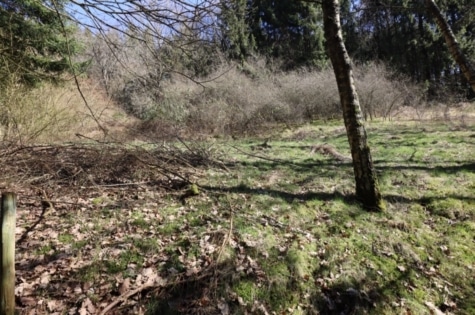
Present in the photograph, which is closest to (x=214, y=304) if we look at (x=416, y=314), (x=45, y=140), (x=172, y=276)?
(x=172, y=276)

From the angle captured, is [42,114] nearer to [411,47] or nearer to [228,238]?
[228,238]

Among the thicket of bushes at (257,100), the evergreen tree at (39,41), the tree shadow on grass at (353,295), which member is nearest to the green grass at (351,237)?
the tree shadow on grass at (353,295)

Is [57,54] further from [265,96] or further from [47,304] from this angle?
[265,96]

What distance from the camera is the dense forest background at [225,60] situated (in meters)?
4.36

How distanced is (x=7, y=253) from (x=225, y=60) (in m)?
16.0

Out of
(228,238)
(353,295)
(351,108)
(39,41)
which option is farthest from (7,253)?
(39,41)

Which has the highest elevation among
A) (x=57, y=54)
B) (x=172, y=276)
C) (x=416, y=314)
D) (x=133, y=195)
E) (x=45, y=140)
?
(x=57, y=54)

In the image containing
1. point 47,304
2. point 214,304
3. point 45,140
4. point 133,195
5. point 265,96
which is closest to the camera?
point 47,304

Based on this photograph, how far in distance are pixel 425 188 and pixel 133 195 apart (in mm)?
4784

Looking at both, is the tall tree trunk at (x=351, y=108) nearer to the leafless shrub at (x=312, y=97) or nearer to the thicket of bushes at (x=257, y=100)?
the thicket of bushes at (x=257, y=100)

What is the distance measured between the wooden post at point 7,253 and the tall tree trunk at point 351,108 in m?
3.85

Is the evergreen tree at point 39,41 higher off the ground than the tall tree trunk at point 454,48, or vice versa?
the evergreen tree at point 39,41

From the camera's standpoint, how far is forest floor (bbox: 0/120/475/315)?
112 inches

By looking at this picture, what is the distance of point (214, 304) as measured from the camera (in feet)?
9.06
